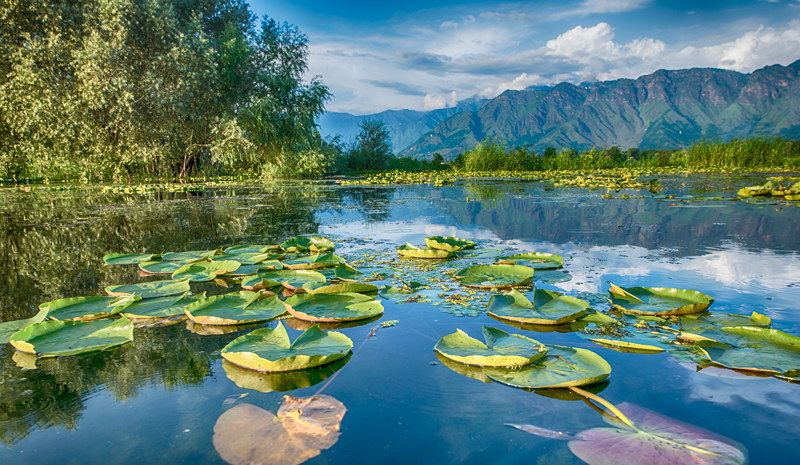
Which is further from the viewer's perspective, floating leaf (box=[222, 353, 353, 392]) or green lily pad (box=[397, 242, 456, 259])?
green lily pad (box=[397, 242, 456, 259])

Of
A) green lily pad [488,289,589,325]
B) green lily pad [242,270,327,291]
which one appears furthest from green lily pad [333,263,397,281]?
green lily pad [488,289,589,325]

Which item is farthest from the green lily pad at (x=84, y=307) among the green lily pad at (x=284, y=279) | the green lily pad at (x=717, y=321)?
the green lily pad at (x=717, y=321)

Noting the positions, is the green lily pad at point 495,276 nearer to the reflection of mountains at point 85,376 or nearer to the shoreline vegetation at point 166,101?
the reflection of mountains at point 85,376

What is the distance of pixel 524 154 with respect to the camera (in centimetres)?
1759

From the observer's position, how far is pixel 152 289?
1805 mm

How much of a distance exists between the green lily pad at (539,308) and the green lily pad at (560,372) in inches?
11.5

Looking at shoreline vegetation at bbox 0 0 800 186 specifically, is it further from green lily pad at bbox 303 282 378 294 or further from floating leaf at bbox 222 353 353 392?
floating leaf at bbox 222 353 353 392

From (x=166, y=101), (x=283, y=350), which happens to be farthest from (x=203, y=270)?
(x=166, y=101)

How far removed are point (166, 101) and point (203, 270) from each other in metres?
10.9

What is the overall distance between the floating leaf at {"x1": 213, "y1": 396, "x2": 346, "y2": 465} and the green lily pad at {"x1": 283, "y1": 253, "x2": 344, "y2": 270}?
4.60 feet

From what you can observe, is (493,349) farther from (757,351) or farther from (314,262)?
(314,262)

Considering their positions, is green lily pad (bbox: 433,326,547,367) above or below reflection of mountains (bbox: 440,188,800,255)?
below

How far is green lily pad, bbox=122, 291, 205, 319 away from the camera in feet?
4.94

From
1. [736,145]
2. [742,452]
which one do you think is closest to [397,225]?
[742,452]
